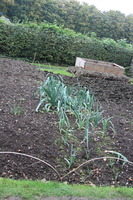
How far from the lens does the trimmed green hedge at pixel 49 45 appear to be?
12.0 metres

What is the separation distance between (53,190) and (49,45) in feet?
38.3

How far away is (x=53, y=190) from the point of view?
208 centimetres

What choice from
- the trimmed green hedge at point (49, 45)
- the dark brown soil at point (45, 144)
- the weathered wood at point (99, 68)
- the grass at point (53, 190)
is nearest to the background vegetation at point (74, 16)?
the trimmed green hedge at point (49, 45)

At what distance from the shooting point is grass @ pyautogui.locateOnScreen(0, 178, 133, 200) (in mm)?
1993

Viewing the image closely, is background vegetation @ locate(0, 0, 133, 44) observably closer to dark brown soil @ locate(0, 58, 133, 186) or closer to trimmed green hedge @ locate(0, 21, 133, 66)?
trimmed green hedge @ locate(0, 21, 133, 66)

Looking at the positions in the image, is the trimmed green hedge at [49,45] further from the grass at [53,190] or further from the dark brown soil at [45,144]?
the grass at [53,190]

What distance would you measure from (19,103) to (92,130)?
4.86 ft

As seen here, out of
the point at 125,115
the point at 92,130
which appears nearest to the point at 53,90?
the point at 92,130

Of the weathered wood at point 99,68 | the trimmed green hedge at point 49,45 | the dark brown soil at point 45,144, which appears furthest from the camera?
the trimmed green hedge at point 49,45

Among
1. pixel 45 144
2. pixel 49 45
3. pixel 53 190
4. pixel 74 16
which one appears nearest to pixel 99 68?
pixel 49 45

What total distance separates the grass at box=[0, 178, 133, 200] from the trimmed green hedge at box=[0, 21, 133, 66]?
10.8 meters

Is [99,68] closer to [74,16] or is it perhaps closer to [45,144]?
[45,144]

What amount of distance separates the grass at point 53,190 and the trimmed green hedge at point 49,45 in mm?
10788

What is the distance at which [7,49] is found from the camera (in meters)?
11.9
